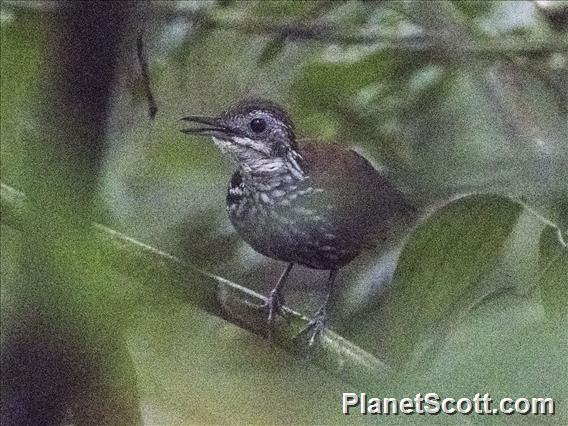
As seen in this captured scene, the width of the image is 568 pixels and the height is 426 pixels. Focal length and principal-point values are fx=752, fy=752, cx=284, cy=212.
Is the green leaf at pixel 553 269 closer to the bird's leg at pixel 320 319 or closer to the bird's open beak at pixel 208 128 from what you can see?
the bird's leg at pixel 320 319

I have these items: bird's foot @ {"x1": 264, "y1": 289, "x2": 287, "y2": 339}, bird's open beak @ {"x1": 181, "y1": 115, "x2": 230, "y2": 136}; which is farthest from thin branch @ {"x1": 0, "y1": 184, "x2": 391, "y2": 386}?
bird's open beak @ {"x1": 181, "y1": 115, "x2": 230, "y2": 136}

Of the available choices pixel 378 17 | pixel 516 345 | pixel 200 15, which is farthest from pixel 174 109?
pixel 516 345

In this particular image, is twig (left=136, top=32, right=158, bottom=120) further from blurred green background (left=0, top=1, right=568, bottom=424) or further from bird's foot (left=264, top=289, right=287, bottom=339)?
bird's foot (left=264, top=289, right=287, bottom=339)

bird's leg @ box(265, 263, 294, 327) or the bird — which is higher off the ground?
the bird

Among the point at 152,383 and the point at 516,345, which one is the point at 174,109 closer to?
the point at 152,383

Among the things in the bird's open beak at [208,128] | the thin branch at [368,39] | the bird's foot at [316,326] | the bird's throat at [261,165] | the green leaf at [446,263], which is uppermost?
the thin branch at [368,39]

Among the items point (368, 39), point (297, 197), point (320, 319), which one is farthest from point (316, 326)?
point (368, 39)

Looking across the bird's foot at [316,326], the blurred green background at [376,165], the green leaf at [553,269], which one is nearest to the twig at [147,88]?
the blurred green background at [376,165]
